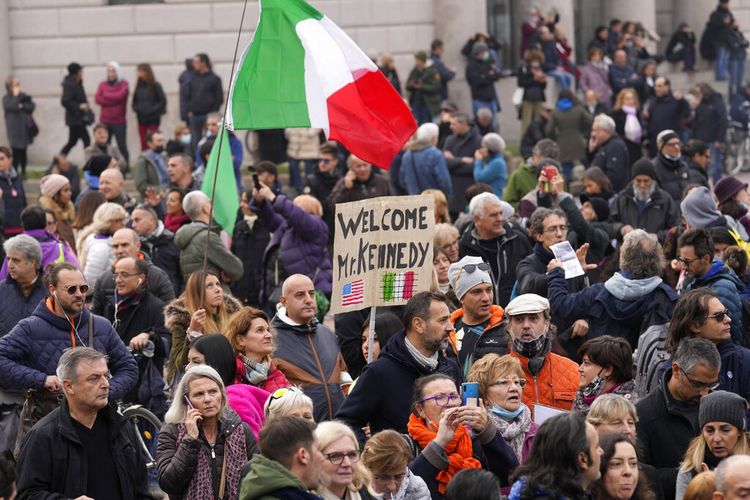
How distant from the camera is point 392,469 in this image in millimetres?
7145

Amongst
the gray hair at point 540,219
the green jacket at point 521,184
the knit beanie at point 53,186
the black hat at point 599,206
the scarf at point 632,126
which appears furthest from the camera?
the scarf at point 632,126

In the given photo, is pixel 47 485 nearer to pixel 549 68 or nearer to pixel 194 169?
pixel 194 169

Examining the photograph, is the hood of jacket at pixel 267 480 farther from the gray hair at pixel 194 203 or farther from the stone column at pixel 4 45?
the stone column at pixel 4 45

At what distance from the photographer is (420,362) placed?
27.4 ft

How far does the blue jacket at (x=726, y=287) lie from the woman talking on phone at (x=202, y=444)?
123 inches

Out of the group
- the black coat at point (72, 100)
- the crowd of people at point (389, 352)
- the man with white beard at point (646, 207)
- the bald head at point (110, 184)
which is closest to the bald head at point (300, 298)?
the crowd of people at point (389, 352)

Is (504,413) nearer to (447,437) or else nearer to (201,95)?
(447,437)

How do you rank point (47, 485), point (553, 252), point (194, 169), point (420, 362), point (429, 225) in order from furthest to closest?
point (194, 169) → point (553, 252) → point (429, 225) → point (420, 362) → point (47, 485)

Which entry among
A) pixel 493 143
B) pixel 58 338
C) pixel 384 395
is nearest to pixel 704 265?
pixel 384 395

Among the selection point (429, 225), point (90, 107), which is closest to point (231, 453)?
point (429, 225)

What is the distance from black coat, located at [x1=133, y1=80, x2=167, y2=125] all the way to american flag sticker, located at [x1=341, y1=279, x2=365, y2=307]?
47.9ft

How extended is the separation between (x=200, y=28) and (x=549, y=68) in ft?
18.3

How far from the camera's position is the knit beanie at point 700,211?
38.7 feet

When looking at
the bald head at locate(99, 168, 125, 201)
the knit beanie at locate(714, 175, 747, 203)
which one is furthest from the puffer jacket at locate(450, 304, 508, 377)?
the bald head at locate(99, 168, 125, 201)
